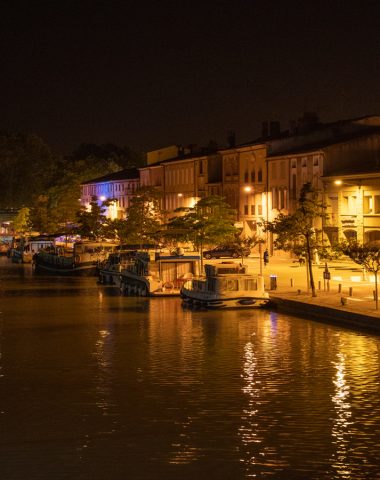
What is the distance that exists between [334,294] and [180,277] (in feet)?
38.9

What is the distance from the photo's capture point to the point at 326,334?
42.8m

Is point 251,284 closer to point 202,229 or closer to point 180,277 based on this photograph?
point 180,277

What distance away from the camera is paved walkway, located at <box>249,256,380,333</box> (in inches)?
1764

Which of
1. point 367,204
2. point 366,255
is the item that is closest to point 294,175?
point 367,204

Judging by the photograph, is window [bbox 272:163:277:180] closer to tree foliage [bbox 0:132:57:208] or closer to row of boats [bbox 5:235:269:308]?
row of boats [bbox 5:235:269:308]

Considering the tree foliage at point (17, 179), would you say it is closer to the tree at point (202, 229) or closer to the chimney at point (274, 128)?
the chimney at point (274, 128)

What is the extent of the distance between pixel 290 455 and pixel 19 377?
13.1 m

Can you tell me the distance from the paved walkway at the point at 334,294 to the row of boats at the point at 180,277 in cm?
167

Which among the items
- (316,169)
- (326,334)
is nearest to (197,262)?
(326,334)

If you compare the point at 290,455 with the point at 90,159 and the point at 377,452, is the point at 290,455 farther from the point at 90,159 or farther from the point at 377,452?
the point at 90,159

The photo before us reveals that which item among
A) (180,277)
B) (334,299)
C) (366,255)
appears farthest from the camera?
(180,277)

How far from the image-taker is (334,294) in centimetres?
5291

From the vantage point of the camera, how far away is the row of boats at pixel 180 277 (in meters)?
52.5

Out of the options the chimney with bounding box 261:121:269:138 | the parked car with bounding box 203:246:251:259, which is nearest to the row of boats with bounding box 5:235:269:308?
the parked car with bounding box 203:246:251:259
